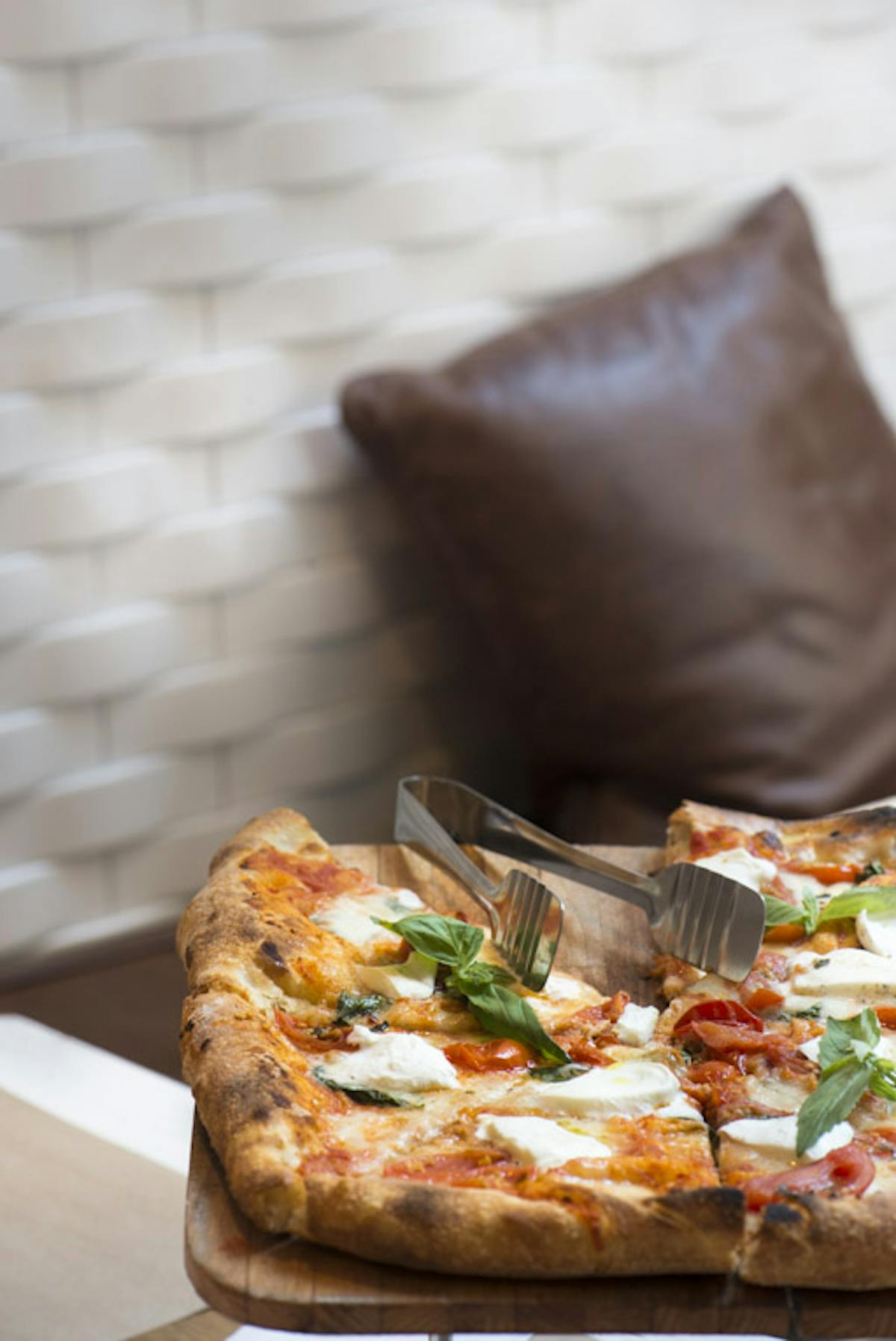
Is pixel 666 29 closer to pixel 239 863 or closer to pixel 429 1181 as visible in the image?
pixel 239 863

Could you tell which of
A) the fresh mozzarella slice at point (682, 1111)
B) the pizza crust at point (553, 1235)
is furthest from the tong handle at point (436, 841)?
the pizza crust at point (553, 1235)

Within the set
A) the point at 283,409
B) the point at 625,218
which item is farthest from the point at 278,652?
the point at 625,218

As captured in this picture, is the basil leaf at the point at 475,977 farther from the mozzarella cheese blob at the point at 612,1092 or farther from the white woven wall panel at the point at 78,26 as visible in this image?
the white woven wall panel at the point at 78,26

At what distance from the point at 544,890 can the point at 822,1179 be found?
0.27 meters

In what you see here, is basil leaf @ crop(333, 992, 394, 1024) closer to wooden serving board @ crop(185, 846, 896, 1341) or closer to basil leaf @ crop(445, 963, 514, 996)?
basil leaf @ crop(445, 963, 514, 996)

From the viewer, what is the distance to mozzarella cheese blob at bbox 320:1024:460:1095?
3.10 ft

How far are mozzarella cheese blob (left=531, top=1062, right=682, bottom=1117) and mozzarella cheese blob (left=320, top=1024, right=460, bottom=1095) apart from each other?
2.1 inches

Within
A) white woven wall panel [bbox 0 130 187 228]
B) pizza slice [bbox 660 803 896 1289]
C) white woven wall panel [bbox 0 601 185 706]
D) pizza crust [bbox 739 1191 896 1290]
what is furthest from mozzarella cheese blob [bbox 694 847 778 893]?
white woven wall panel [bbox 0 130 187 228]

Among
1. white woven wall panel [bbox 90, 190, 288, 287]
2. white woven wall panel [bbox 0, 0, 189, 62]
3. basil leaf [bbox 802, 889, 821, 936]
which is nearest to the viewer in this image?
basil leaf [bbox 802, 889, 821, 936]

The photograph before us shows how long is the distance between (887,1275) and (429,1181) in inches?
8.5

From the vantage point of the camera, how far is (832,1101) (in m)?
0.89

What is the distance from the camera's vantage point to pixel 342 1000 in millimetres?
1037

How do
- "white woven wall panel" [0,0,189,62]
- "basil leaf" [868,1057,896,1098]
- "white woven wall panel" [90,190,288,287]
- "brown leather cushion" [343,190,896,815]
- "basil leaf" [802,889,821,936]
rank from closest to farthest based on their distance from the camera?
"basil leaf" [868,1057,896,1098]
"basil leaf" [802,889,821,936]
"white woven wall panel" [0,0,189,62]
"white woven wall panel" [90,190,288,287]
"brown leather cushion" [343,190,896,815]

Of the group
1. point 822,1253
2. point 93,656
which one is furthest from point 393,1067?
point 93,656
